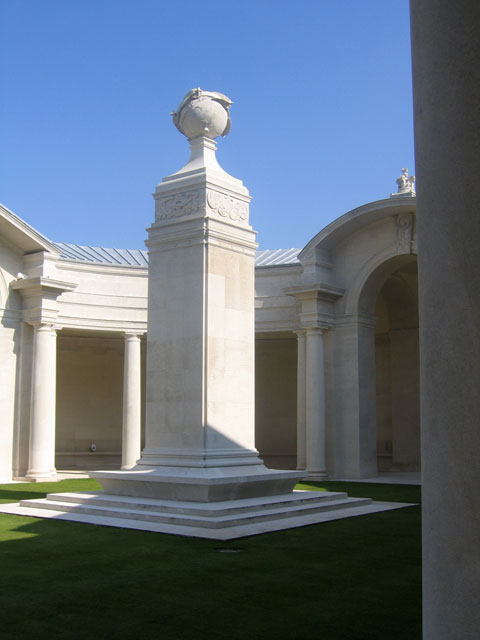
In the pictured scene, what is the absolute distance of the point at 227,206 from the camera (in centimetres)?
2086

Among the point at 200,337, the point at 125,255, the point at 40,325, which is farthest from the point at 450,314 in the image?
the point at 125,255

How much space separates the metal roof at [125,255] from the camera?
4678cm

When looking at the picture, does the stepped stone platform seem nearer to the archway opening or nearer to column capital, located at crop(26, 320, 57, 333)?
column capital, located at crop(26, 320, 57, 333)

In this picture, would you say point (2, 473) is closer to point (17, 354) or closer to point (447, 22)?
point (17, 354)

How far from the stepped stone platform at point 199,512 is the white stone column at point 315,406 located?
37.0 ft

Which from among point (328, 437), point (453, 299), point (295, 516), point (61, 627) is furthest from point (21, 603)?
point (328, 437)

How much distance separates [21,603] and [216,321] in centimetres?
1090

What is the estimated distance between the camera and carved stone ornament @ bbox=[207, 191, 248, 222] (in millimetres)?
20453

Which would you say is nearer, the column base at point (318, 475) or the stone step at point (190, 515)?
the stone step at point (190, 515)

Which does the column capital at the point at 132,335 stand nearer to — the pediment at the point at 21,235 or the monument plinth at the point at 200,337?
the pediment at the point at 21,235

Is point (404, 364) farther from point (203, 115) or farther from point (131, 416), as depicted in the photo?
point (203, 115)

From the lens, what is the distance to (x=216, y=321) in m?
19.8

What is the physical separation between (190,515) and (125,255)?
35.0m

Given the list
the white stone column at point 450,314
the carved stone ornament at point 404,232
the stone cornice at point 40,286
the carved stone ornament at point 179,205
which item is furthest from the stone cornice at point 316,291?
the white stone column at point 450,314
